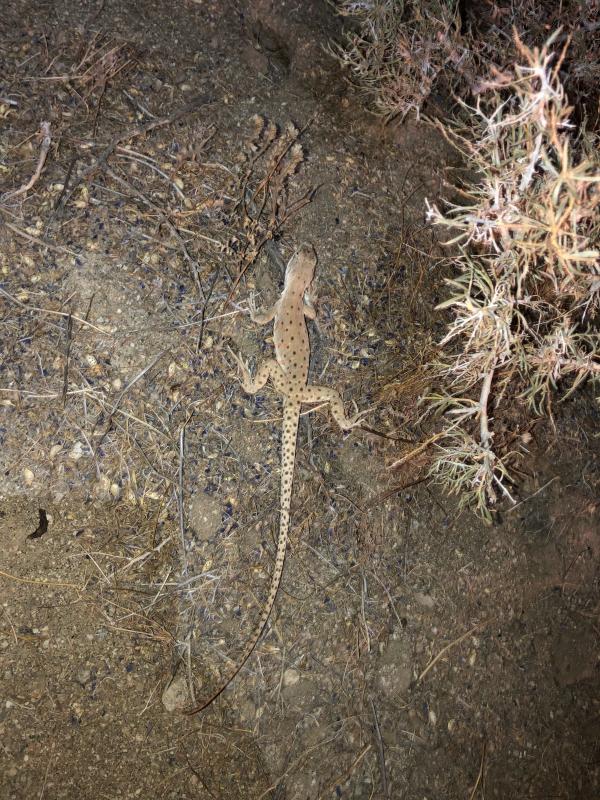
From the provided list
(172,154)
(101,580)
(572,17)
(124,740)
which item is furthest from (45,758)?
(572,17)

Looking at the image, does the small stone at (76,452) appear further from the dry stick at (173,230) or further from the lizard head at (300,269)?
the lizard head at (300,269)

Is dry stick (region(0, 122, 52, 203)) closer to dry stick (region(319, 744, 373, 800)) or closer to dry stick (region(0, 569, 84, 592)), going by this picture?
dry stick (region(0, 569, 84, 592))

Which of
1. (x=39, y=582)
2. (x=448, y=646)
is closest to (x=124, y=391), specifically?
(x=39, y=582)

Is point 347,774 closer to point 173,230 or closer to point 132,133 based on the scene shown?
point 173,230

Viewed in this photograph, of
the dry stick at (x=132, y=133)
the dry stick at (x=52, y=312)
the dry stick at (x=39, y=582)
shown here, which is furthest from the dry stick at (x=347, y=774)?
the dry stick at (x=132, y=133)

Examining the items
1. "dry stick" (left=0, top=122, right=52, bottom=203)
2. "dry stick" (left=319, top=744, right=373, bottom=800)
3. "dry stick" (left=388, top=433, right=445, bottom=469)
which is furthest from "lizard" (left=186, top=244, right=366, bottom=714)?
"dry stick" (left=0, top=122, right=52, bottom=203)
